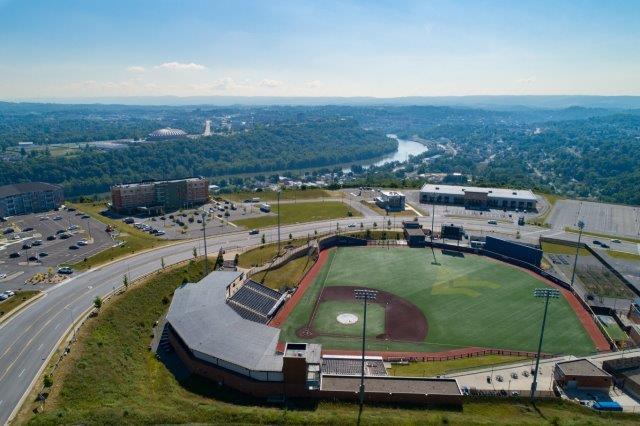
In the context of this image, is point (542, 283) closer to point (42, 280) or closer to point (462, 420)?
point (462, 420)

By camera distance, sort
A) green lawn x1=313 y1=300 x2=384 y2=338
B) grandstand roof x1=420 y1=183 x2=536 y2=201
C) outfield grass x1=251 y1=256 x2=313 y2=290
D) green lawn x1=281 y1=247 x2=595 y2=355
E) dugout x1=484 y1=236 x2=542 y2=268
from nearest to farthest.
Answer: green lawn x1=281 y1=247 x2=595 y2=355
green lawn x1=313 y1=300 x2=384 y2=338
outfield grass x1=251 y1=256 x2=313 y2=290
dugout x1=484 y1=236 x2=542 y2=268
grandstand roof x1=420 y1=183 x2=536 y2=201

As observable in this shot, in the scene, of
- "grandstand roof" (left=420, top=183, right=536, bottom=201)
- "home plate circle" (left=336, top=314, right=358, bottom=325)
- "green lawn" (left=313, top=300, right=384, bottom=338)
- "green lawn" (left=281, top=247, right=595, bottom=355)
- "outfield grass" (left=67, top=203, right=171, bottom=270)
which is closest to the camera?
"green lawn" (left=281, top=247, right=595, bottom=355)

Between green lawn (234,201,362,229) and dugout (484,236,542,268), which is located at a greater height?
dugout (484,236,542,268)

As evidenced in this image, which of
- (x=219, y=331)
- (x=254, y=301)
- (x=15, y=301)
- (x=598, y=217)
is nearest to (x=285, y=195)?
(x=254, y=301)

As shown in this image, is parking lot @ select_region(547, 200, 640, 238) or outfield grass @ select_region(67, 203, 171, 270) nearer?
outfield grass @ select_region(67, 203, 171, 270)

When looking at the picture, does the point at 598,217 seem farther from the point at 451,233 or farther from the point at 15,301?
the point at 15,301

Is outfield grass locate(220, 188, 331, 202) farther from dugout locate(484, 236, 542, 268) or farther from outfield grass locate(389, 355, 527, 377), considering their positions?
outfield grass locate(389, 355, 527, 377)

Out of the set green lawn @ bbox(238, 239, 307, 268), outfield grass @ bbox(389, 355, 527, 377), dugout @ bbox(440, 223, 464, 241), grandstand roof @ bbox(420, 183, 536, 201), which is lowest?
outfield grass @ bbox(389, 355, 527, 377)

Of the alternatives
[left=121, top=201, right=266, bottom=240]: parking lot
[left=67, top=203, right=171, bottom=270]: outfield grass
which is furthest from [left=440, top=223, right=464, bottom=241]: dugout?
[left=67, top=203, right=171, bottom=270]: outfield grass
